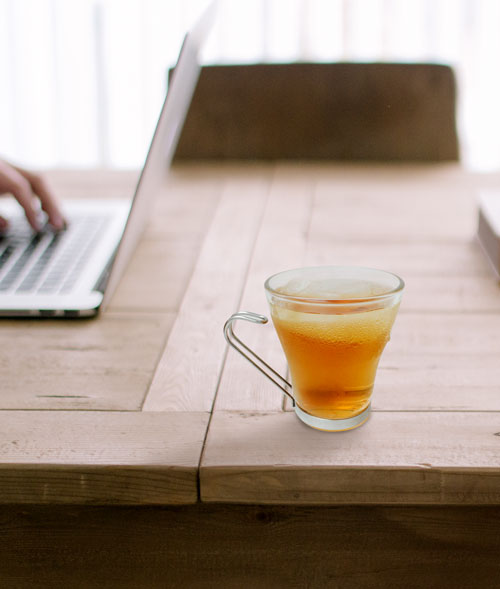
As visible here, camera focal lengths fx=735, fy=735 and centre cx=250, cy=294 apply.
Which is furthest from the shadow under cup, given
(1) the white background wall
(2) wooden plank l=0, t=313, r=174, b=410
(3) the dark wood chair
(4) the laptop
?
(1) the white background wall

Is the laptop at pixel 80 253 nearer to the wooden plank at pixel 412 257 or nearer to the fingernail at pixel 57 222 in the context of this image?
the fingernail at pixel 57 222

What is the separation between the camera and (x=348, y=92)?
4.65 ft

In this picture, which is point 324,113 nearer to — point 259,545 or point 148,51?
point 259,545

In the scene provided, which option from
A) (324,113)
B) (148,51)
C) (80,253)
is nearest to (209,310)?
(80,253)

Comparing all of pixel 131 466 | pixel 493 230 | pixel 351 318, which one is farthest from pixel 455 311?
pixel 131 466

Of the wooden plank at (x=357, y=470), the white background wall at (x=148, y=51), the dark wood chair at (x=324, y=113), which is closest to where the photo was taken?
the wooden plank at (x=357, y=470)

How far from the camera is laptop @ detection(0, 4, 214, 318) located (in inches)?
29.3

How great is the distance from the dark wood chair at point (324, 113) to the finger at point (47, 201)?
0.48m

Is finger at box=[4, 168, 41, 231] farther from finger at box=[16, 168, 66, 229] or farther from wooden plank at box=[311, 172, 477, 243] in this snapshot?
wooden plank at box=[311, 172, 477, 243]

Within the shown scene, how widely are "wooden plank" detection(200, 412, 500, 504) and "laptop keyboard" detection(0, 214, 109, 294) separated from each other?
36 centimetres

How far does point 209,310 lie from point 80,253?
210 mm

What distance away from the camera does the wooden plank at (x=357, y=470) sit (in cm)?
48

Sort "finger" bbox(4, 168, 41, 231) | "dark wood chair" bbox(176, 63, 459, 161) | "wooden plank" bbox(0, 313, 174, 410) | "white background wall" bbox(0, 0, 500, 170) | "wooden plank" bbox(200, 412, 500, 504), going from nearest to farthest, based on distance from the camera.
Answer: "wooden plank" bbox(200, 412, 500, 504) → "wooden plank" bbox(0, 313, 174, 410) → "finger" bbox(4, 168, 41, 231) → "dark wood chair" bbox(176, 63, 459, 161) → "white background wall" bbox(0, 0, 500, 170)

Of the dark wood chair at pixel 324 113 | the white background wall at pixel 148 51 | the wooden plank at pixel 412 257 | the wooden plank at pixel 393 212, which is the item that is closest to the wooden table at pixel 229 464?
the wooden plank at pixel 412 257
